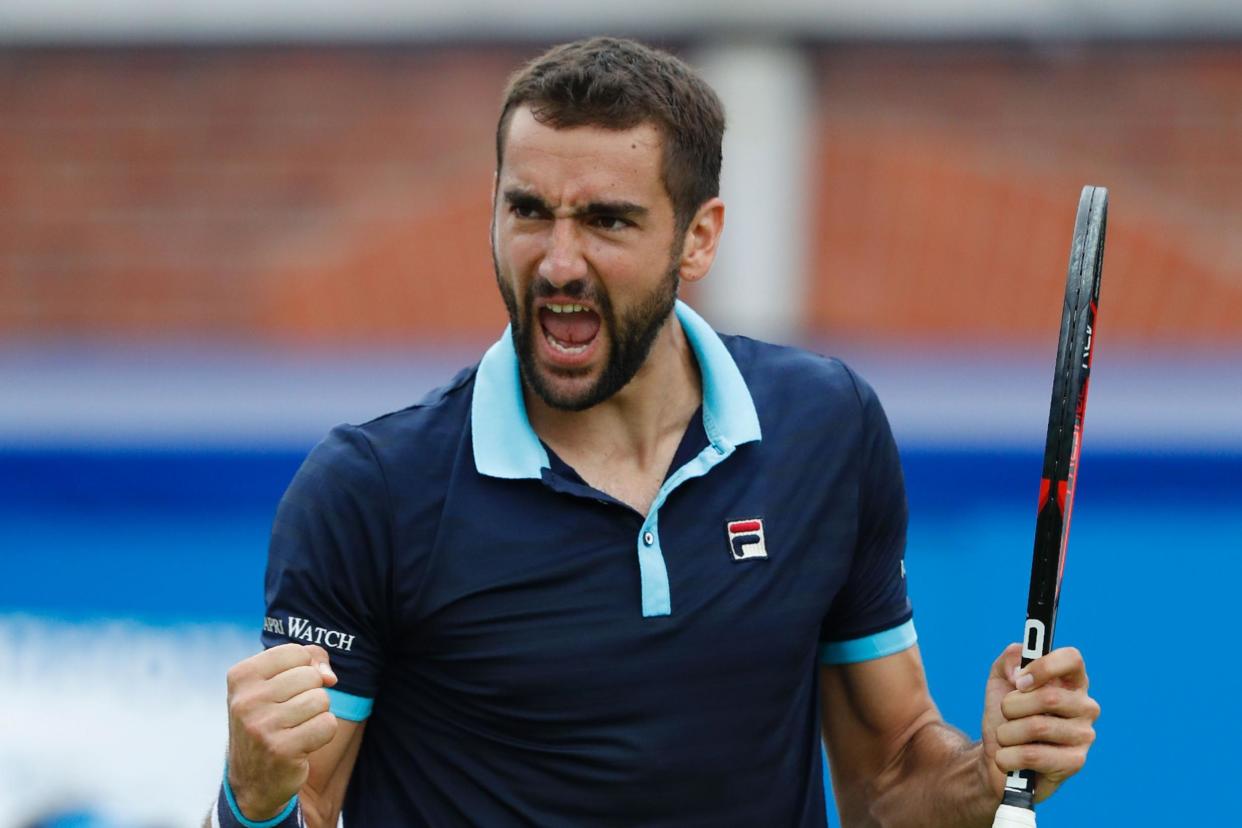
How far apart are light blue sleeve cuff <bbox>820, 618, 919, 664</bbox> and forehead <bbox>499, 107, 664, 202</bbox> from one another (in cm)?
83

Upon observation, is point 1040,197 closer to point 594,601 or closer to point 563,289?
point 563,289

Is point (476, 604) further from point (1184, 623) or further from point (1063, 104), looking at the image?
point (1063, 104)

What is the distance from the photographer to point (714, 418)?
314 centimetres

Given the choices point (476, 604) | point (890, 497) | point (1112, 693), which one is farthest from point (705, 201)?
point (1112, 693)

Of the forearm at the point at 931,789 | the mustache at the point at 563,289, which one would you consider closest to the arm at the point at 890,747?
the forearm at the point at 931,789

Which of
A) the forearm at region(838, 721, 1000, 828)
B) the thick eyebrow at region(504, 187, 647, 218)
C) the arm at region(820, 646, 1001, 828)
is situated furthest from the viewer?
the arm at region(820, 646, 1001, 828)

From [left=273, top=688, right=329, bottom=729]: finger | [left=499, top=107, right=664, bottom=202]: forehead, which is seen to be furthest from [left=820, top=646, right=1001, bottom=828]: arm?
[left=273, top=688, right=329, bottom=729]: finger

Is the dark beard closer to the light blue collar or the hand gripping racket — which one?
the light blue collar

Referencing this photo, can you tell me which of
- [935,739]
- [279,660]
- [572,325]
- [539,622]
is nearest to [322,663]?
[279,660]

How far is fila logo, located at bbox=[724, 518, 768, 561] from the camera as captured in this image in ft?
9.91

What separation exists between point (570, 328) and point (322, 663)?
2.33 feet

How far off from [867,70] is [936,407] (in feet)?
9.70

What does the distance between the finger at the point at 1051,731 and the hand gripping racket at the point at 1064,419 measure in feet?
0.32

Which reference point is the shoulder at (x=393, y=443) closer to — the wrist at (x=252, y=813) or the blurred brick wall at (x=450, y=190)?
the wrist at (x=252, y=813)
